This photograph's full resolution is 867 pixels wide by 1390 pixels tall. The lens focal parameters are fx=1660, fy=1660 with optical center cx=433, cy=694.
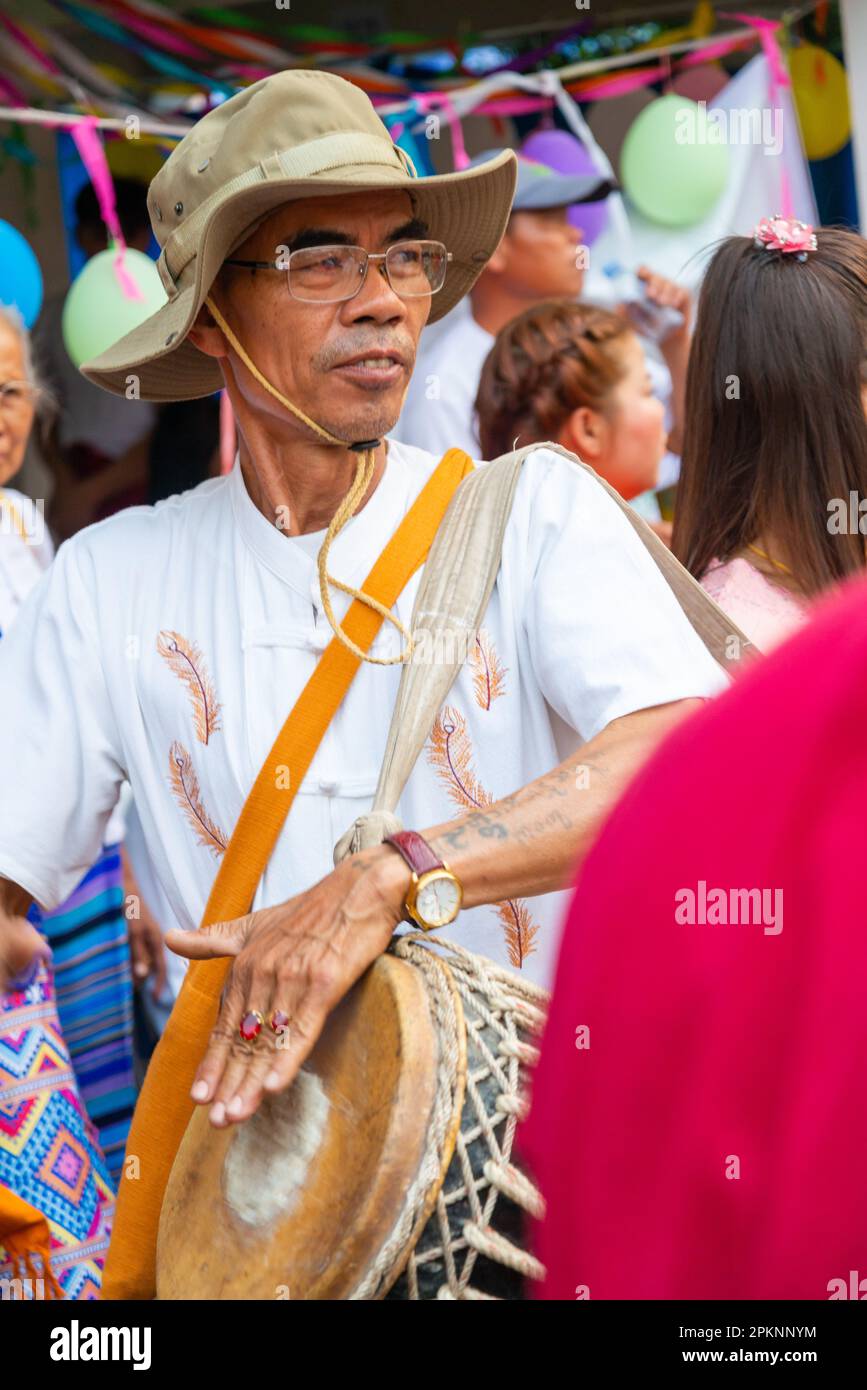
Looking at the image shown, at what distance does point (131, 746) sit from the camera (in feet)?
8.12

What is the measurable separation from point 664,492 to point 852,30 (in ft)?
4.48

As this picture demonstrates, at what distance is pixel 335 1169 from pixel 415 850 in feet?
1.33

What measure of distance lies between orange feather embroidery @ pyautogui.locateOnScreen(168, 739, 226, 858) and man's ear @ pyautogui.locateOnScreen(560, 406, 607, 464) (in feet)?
6.28

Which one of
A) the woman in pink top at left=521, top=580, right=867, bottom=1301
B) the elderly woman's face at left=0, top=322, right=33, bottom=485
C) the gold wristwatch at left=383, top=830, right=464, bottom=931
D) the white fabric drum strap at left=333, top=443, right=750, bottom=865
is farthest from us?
the elderly woman's face at left=0, top=322, right=33, bottom=485

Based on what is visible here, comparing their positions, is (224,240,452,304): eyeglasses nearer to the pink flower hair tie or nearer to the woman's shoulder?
the woman's shoulder

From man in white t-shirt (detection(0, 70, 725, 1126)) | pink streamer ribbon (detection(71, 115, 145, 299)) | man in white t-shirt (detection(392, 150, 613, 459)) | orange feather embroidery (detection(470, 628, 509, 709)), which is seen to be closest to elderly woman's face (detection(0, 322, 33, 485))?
pink streamer ribbon (detection(71, 115, 145, 299))

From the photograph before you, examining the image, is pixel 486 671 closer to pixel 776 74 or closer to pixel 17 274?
pixel 17 274

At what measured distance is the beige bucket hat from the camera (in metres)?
2.37

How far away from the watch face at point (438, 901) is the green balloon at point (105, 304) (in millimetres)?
2486

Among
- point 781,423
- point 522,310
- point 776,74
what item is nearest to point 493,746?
point 781,423

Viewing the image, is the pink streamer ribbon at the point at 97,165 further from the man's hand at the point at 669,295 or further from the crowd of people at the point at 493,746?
the man's hand at the point at 669,295

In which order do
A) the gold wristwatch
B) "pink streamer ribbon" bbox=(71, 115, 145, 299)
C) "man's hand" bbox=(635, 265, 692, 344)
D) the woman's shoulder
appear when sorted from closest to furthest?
the gold wristwatch → the woman's shoulder → "pink streamer ribbon" bbox=(71, 115, 145, 299) → "man's hand" bbox=(635, 265, 692, 344)

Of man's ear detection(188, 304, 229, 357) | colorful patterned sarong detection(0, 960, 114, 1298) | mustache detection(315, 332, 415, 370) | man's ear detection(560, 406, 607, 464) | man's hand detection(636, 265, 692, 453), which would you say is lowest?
colorful patterned sarong detection(0, 960, 114, 1298)

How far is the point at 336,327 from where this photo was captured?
241cm
